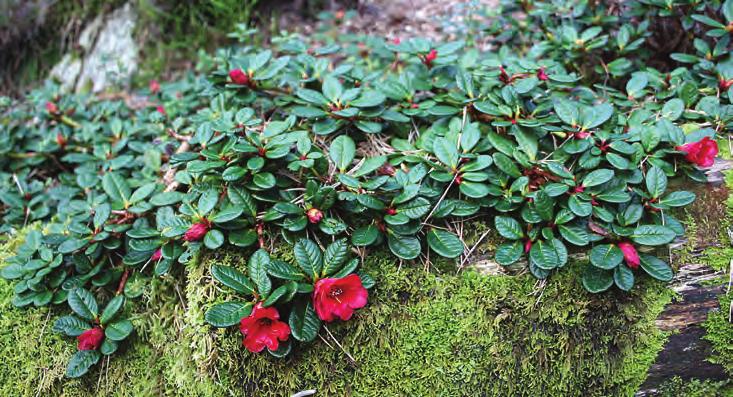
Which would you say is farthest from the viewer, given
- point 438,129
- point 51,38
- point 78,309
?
point 51,38

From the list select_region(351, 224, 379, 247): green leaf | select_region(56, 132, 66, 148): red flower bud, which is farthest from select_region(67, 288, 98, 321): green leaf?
select_region(56, 132, 66, 148): red flower bud

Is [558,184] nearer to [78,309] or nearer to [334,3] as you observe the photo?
[78,309]

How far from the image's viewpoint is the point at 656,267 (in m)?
1.77

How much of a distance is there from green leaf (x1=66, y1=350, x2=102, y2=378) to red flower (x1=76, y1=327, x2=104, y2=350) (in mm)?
23

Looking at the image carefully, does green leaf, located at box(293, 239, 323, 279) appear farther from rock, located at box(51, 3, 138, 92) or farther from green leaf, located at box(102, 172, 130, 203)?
rock, located at box(51, 3, 138, 92)

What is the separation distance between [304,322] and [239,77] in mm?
1211

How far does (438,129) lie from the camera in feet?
7.08

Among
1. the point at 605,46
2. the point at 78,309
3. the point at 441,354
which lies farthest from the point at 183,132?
the point at 605,46

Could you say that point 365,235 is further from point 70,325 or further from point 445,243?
point 70,325

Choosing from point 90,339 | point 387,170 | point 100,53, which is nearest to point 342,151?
point 387,170

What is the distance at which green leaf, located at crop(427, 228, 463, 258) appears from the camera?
1810 mm

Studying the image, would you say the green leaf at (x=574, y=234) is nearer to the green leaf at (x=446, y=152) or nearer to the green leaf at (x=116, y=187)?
the green leaf at (x=446, y=152)

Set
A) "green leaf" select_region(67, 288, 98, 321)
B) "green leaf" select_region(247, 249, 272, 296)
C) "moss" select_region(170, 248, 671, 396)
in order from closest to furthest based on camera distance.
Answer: "green leaf" select_region(247, 249, 272, 296)
"moss" select_region(170, 248, 671, 396)
"green leaf" select_region(67, 288, 98, 321)

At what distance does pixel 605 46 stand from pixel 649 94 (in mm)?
355
